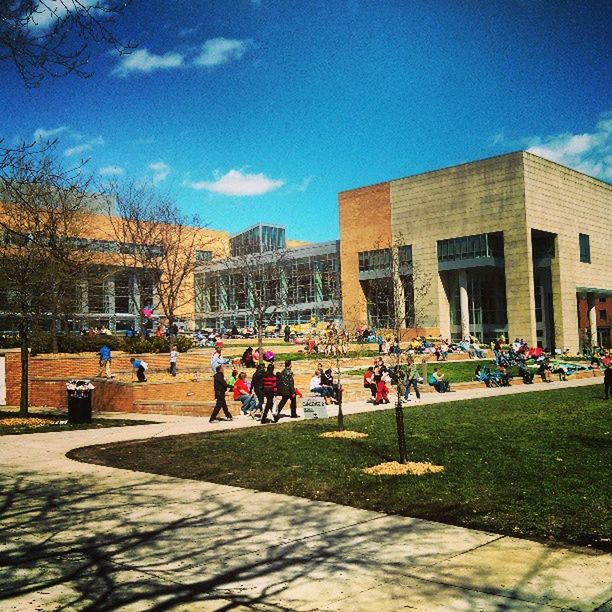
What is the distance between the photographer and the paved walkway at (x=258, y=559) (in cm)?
491

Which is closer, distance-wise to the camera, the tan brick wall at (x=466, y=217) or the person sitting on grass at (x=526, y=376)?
the person sitting on grass at (x=526, y=376)

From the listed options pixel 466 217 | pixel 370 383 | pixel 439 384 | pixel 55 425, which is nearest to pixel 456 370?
pixel 439 384

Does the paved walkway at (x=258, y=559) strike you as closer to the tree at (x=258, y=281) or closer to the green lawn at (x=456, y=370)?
the green lawn at (x=456, y=370)

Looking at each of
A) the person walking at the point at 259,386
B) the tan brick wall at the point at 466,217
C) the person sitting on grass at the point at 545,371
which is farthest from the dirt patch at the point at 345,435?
the tan brick wall at the point at 466,217

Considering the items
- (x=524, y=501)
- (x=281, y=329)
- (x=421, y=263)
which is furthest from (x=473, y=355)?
(x=524, y=501)

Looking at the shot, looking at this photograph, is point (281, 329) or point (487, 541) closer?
point (487, 541)

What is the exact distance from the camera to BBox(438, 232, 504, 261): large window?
203ft

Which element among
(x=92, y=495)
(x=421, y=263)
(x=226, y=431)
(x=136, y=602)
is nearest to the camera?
(x=136, y=602)

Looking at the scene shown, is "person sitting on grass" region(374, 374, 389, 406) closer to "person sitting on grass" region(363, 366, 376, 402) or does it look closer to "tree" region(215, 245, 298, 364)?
"person sitting on grass" region(363, 366, 376, 402)

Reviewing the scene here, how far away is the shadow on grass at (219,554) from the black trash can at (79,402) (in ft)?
33.8

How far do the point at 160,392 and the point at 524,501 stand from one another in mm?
18114

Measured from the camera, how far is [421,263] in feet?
219

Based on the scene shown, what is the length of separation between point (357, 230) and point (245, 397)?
53.7 metres

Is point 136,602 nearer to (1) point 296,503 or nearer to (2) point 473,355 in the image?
(1) point 296,503
